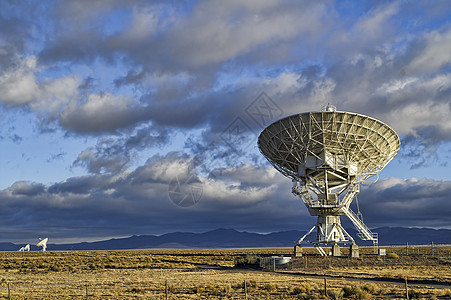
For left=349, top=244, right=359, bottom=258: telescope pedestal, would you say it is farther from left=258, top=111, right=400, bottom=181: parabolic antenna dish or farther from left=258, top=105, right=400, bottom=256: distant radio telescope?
left=258, top=111, right=400, bottom=181: parabolic antenna dish

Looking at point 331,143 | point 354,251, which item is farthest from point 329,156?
point 354,251

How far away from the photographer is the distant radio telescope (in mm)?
45188

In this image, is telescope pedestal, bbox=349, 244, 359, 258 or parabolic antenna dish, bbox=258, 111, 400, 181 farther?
telescope pedestal, bbox=349, 244, 359, 258

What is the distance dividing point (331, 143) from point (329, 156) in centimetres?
171

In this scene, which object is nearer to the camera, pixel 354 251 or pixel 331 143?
pixel 331 143

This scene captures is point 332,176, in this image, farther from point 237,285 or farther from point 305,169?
point 237,285

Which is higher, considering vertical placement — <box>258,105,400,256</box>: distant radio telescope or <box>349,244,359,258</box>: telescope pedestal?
<box>258,105,400,256</box>: distant radio telescope

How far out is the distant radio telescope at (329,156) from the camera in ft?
148

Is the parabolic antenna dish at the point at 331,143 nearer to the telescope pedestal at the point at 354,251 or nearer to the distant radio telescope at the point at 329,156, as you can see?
the distant radio telescope at the point at 329,156

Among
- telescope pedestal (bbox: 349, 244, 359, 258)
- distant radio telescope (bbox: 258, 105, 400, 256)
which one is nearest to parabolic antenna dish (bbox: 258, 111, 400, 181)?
distant radio telescope (bbox: 258, 105, 400, 256)

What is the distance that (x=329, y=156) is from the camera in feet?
155

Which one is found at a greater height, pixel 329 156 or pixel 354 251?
pixel 329 156

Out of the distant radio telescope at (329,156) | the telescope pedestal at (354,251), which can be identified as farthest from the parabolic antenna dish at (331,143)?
the telescope pedestal at (354,251)

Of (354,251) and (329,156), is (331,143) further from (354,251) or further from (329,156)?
(354,251)
